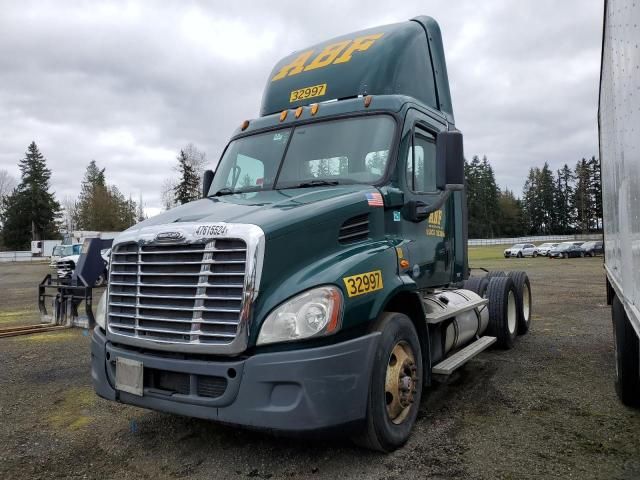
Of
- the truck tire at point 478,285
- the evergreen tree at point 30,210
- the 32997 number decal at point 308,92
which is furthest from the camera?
the evergreen tree at point 30,210

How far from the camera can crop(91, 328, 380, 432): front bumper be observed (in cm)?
307

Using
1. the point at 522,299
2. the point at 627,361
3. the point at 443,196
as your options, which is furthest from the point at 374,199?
the point at 522,299

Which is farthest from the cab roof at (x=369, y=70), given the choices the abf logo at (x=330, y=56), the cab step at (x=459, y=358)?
the cab step at (x=459, y=358)

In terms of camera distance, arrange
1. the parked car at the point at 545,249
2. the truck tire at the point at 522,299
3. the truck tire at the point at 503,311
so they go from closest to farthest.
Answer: the truck tire at the point at 503,311
the truck tire at the point at 522,299
the parked car at the point at 545,249

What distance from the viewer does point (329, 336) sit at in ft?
10.5

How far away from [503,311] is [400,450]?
406 cm

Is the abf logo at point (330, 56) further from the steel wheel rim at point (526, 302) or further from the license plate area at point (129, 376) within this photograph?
the steel wheel rim at point (526, 302)

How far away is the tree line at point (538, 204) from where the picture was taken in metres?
96.6

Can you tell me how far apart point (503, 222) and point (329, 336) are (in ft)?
341

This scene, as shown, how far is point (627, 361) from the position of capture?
4.33 meters

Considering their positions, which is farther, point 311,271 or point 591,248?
point 591,248

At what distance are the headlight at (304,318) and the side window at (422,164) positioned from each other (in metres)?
1.75

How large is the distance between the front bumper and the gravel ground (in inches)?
20.5

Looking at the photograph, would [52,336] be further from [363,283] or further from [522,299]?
[522,299]
